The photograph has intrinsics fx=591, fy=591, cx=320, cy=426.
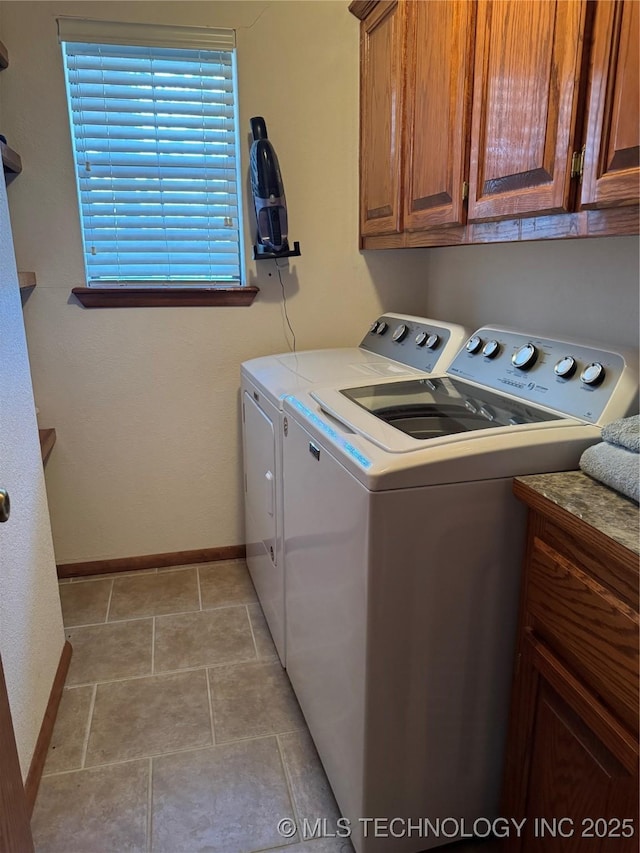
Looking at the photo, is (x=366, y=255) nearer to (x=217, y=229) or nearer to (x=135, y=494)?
(x=217, y=229)

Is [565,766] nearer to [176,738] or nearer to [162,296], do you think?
[176,738]

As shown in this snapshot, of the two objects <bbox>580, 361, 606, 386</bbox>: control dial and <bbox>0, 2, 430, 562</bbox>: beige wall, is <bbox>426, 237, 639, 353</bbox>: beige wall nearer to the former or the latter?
<bbox>580, 361, 606, 386</bbox>: control dial

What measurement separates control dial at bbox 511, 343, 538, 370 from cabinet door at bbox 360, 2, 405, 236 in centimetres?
68

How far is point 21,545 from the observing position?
61.2 inches

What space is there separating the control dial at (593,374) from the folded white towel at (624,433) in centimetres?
15

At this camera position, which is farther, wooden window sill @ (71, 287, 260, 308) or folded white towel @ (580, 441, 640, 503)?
wooden window sill @ (71, 287, 260, 308)

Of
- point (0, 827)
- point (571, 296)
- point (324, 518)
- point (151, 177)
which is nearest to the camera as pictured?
point (0, 827)

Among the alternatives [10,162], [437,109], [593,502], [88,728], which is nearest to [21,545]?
[88,728]

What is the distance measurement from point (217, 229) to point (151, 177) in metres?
0.30

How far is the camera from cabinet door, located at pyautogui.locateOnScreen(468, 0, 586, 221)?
1.13 m

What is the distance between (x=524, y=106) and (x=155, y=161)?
4.80 feet

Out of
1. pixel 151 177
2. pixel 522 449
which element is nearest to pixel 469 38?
pixel 522 449

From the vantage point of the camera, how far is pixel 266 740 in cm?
169

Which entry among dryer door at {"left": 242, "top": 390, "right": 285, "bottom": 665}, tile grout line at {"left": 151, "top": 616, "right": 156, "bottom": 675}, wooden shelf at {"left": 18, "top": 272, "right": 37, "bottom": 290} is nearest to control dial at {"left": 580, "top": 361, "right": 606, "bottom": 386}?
dryer door at {"left": 242, "top": 390, "right": 285, "bottom": 665}
